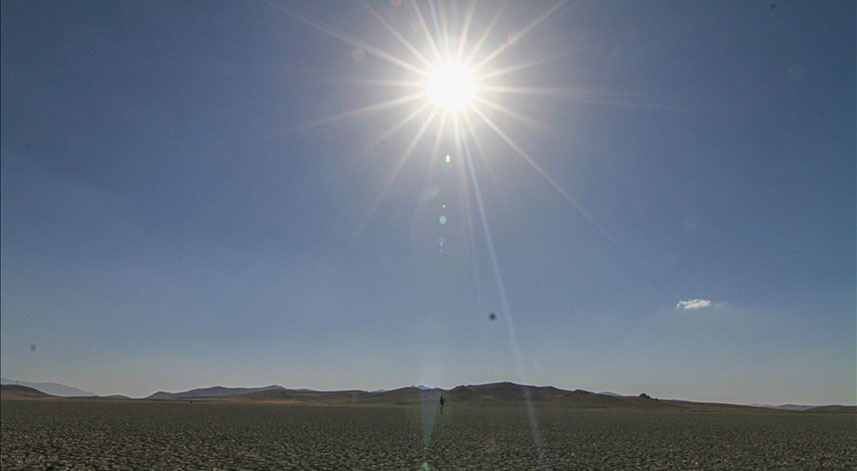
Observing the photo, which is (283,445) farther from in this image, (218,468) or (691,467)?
(691,467)

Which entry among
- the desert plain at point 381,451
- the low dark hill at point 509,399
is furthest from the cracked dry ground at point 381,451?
the low dark hill at point 509,399

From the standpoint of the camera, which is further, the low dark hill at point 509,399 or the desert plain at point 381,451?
the low dark hill at point 509,399

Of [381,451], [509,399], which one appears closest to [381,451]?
[381,451]

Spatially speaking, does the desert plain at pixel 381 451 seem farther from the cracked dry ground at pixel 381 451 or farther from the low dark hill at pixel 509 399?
the low dark hill at pixel 509 399

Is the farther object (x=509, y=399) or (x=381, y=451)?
(x=509, y=399)

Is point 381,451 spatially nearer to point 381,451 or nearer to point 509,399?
point 381,451

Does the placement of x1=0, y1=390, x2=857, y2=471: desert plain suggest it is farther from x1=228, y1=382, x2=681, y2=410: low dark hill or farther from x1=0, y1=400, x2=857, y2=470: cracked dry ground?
x1=228, y1=382, x2=681, y2=410: low dark hill

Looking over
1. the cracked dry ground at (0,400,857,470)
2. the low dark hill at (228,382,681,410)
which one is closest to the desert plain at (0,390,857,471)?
the cracked dry ground at (0,400,857,470)

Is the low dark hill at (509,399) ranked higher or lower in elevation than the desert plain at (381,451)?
higher

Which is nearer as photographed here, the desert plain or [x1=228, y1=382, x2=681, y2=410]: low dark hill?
the desert plain

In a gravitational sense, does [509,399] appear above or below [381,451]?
above

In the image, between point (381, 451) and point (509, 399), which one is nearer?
point (381, 451)

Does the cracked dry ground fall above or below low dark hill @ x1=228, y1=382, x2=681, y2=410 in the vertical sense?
below

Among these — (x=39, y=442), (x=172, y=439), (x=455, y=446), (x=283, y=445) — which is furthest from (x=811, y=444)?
(x=39, y=442)
